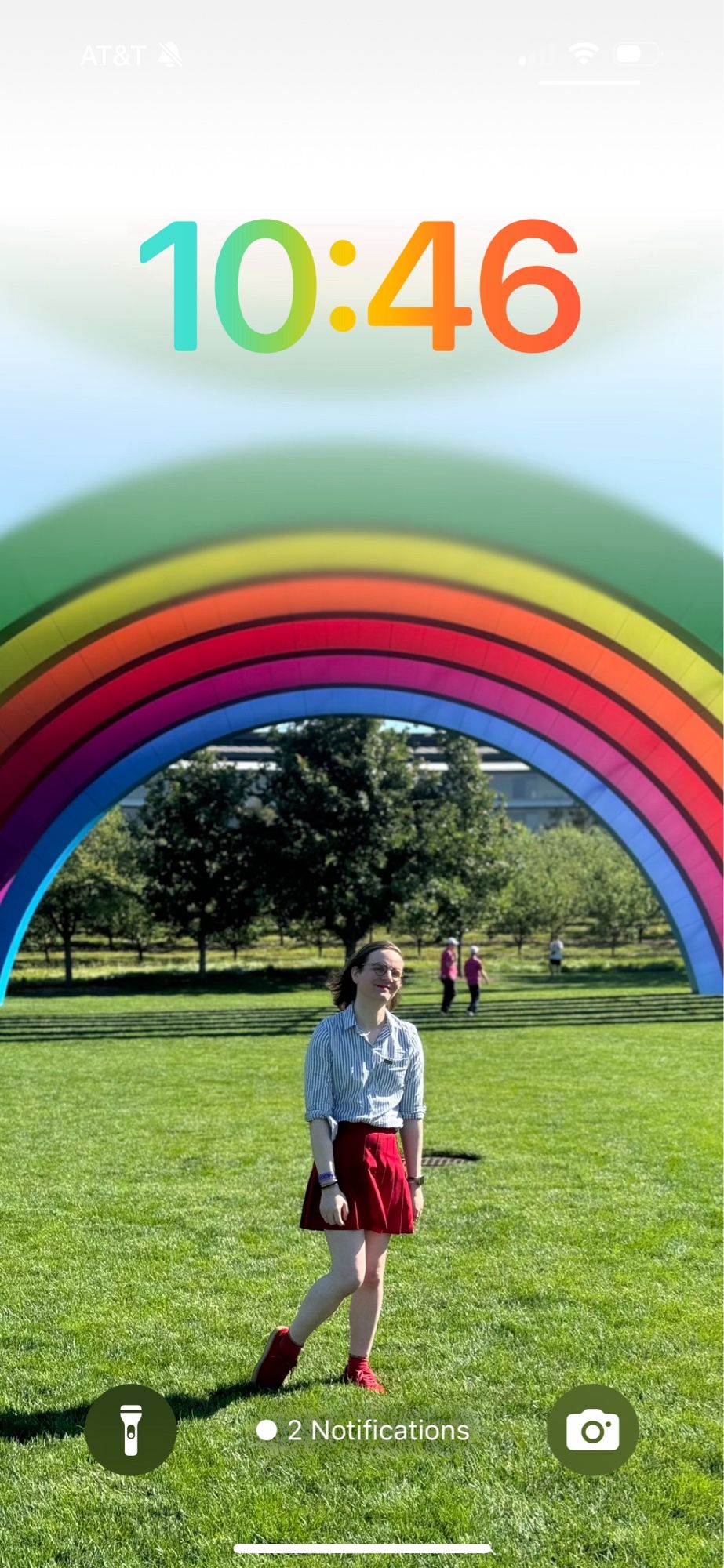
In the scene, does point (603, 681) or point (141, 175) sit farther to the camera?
point (603, 681)

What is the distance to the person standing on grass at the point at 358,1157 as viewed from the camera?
470cm

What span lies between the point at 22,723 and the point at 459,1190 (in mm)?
6554

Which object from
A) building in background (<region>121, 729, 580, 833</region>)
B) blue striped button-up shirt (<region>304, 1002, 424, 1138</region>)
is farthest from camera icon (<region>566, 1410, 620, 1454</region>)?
building in background (<region>121, 729, 580, 833</region>)

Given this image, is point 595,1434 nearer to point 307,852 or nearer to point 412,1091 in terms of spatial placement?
point 412,1091

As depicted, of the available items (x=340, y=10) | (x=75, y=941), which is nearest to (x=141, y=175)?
(x=340, y=10)

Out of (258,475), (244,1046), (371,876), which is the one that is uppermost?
(258,475)

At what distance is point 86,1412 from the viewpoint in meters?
4.68

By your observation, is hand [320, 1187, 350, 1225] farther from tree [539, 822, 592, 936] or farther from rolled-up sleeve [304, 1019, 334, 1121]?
tree [539, 822, 592, 936]

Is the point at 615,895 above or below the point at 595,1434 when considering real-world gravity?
above

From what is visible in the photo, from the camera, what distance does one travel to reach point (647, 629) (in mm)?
9977

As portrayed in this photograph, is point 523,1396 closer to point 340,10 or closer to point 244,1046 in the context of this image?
point 340,10

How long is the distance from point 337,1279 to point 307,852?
26.4 meters

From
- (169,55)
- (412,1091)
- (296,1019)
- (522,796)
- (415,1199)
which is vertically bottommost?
(296,1019)

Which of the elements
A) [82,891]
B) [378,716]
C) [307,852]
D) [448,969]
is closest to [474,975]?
[448,969]
